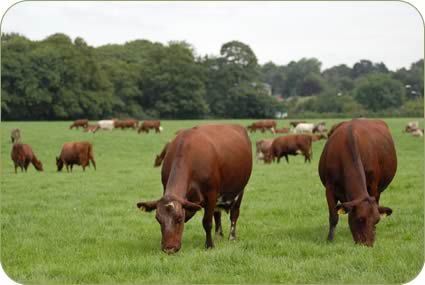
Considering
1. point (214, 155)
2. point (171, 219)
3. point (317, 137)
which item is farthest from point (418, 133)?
point (171, 219)

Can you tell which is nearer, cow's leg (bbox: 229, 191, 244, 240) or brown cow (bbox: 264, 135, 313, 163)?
cow's leg (bbox: 229, 191, 244, 240)

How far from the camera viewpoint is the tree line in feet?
183

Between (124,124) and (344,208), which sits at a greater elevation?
(344,208)

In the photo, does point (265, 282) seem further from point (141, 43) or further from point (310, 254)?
point (141, 43)

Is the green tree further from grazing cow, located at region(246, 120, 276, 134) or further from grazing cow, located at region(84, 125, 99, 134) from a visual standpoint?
grazing cow, located at region(84, 125, 99, 134)

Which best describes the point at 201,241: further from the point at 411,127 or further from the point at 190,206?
the point at 411,127

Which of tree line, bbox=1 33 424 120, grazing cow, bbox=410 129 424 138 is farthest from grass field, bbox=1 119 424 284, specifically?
tree line, bbox=1 33 424 120

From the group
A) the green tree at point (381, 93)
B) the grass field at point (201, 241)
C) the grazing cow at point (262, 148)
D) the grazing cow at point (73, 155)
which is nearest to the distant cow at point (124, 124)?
the grazing cow at point (262, 148)

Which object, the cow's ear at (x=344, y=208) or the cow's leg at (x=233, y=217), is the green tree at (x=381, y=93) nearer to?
the cow's leg at (x=233, y=217)

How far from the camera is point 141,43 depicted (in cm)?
9856

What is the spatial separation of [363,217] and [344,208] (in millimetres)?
319

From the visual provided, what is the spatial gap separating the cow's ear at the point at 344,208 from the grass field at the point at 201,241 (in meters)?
0.47

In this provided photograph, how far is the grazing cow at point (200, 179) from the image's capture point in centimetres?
789

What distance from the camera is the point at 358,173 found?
28.6 feet
